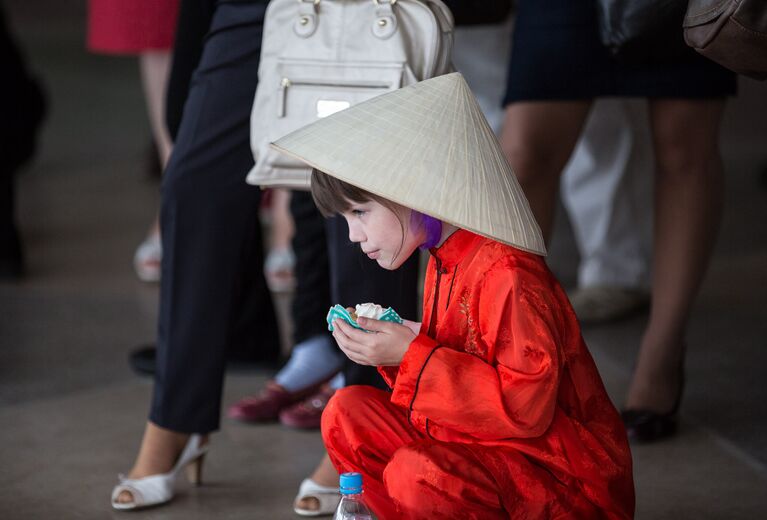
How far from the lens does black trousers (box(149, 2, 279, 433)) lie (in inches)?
92.3

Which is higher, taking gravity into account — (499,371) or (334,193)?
(334,193)

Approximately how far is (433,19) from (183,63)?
0.64 metres

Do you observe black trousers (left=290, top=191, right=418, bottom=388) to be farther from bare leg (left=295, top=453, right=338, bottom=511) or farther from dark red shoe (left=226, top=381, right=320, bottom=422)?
dark red shoe (left=226, top=381, right=320, bottom=422)

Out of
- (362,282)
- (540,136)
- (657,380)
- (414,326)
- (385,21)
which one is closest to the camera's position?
(414,326)

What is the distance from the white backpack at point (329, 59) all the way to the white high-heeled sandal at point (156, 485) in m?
0.61

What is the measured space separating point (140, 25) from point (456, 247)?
7.52ft

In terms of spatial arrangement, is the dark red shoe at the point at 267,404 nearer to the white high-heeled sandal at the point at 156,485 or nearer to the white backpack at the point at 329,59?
the white high-heeled sandal at the point at 156,485

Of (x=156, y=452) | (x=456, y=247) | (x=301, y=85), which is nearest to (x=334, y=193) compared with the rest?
(x=456, y=247)

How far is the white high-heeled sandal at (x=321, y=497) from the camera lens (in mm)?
2350

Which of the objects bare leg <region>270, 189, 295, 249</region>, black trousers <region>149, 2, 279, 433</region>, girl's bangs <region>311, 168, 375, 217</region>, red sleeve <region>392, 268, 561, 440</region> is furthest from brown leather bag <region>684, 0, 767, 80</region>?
bare leg <region>270, 189, 295, 249</region>

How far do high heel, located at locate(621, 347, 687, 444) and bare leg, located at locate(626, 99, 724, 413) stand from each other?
2 cm

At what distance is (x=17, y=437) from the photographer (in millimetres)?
2846

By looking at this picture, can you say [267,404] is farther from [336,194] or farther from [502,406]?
[502,406]

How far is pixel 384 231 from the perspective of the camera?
1.92 meters
